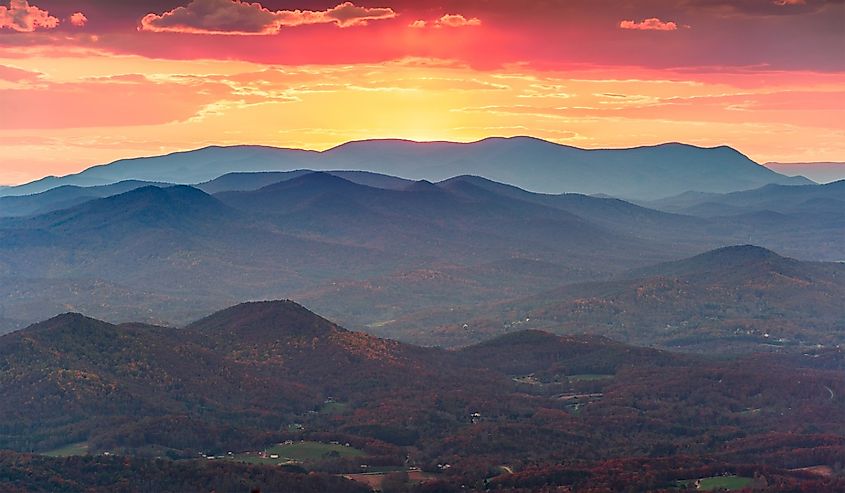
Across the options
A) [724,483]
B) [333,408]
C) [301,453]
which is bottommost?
[333,408]

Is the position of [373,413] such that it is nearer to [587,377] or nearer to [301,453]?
[301,453]

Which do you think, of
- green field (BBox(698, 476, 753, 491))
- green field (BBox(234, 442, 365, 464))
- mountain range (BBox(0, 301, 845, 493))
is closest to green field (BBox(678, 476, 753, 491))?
green field (BBox(698, 476, 753, 491))

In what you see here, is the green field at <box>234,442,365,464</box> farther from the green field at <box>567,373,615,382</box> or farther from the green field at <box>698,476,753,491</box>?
the green field at <box>567,373,615,382</box>

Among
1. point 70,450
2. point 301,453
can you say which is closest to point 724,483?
point 301,453

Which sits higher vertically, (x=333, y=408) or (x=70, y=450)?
(x=70, y=450)

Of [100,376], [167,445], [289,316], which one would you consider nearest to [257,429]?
[167,445]
